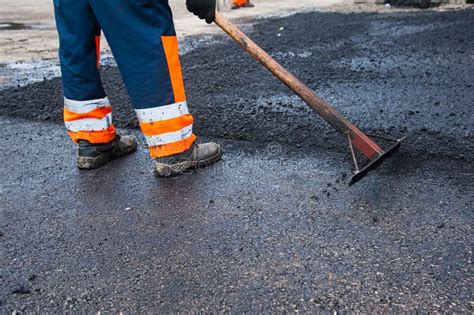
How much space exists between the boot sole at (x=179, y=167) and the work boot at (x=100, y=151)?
0.36m

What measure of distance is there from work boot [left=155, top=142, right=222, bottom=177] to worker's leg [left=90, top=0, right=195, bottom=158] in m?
0.04

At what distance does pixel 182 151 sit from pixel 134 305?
108 centimetres

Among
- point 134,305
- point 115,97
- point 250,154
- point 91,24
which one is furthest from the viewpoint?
point 115,97

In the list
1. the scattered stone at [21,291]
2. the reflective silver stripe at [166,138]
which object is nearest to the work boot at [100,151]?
the reflective silver stripe at [166,138]

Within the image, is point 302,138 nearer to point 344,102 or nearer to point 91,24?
point 344,102

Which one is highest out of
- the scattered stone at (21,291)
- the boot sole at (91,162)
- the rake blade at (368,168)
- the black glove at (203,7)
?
the black glove at (203,7)

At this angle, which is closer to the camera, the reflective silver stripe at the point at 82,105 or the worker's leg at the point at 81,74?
the worker's leg at the point at 81,74

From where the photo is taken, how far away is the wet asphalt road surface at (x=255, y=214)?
62.5 inches

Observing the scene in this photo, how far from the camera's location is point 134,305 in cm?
154

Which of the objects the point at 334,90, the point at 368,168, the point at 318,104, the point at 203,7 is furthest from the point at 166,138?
the point at 334,90

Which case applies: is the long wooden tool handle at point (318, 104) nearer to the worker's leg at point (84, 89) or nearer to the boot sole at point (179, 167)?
the boot sole at point (179, 167)

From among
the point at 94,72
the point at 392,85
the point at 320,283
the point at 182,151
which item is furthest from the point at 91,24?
the point at 392,85

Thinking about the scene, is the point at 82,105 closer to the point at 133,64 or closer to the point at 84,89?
the point at 84,89

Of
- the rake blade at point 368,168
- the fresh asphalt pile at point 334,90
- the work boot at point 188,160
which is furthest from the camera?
the fresh asphalt pile at point 334,90
